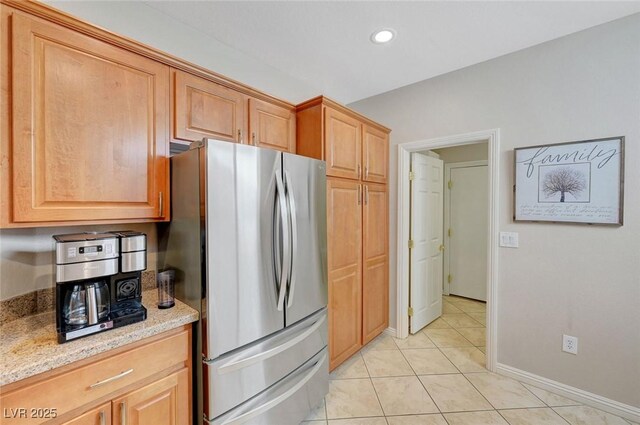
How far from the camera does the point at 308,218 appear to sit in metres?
1.72

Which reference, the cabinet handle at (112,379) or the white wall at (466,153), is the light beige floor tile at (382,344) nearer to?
the cabinet handle at (112,379)

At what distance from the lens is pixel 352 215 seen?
232 centimetres

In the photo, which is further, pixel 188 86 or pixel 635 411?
pixel 635 411

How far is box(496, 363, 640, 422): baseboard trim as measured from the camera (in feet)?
5.66

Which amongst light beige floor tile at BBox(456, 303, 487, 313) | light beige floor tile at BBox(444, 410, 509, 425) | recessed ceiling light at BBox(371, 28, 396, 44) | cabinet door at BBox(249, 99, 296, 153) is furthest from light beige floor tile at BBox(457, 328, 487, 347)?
recessed ceiling light at BBox(371, 28, 396, 44)

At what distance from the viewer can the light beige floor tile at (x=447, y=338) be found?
8.83ft

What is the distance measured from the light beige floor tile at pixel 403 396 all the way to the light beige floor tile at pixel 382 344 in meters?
0.47

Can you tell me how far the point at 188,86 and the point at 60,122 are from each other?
64cm

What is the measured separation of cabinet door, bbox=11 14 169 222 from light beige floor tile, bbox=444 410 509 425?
2251 mm

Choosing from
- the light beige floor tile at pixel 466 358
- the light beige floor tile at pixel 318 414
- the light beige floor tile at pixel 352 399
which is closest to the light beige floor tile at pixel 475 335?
the light beige floor tile at pixel 466 358

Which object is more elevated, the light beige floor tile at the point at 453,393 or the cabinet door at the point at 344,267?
the cabinet door at the point at 344,267

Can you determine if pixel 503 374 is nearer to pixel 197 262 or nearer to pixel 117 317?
pixel 197 262

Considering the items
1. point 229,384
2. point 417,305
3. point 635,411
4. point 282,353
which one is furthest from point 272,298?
point 635,411

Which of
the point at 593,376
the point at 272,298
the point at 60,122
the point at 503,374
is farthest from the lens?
the point at 503,374
